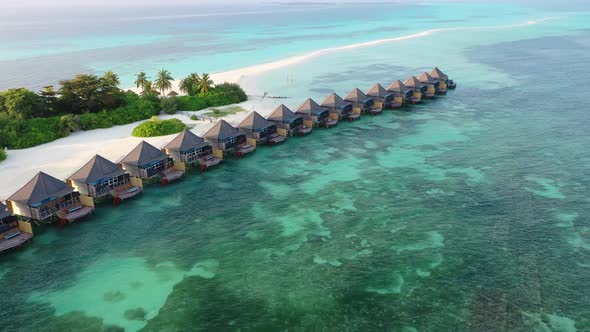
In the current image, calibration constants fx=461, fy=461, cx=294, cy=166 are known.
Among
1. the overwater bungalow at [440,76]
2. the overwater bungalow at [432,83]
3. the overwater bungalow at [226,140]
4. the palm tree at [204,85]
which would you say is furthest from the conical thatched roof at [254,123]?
the overwater bungalow at [440,76]

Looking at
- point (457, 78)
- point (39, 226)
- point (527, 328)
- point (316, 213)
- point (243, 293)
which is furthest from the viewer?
point (457, 78)

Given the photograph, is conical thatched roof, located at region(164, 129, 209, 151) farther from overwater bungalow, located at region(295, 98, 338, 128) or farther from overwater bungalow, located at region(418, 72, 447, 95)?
overwater bungalow, located at region(418, 72, 447, 95)

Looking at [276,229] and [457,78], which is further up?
[457,78]

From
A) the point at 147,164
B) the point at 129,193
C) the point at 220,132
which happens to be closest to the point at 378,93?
the point at 220,132

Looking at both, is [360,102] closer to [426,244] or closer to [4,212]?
[426,244]

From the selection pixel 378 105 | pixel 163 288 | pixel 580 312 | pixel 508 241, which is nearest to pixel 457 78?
pixel 378 105

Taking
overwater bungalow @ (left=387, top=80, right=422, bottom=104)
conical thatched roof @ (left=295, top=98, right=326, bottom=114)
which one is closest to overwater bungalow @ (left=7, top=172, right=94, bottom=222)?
conical thatched roof @ (left=295, top=98, right=326, bottom=114)

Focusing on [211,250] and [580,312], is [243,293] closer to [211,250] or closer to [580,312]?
[211,250]
